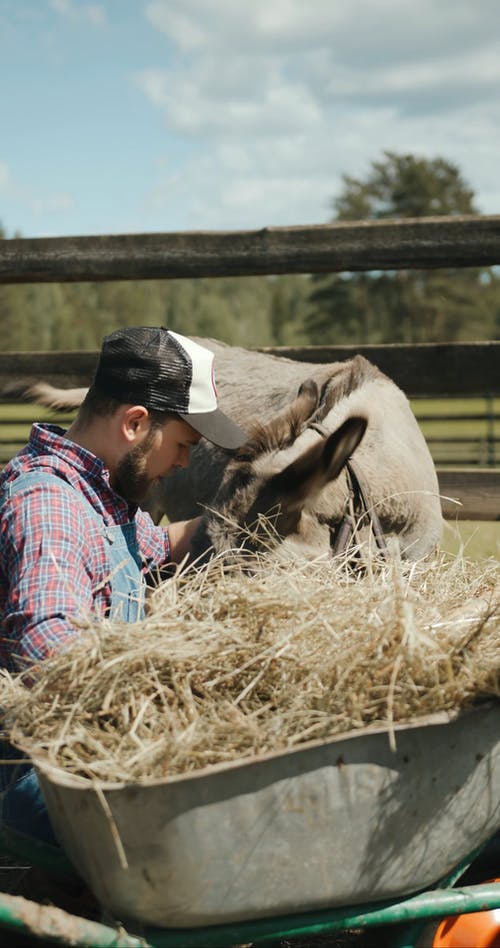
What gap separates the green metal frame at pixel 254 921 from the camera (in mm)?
1614

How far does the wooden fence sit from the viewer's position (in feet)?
15.2

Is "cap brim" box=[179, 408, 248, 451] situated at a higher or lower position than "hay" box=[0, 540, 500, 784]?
higher

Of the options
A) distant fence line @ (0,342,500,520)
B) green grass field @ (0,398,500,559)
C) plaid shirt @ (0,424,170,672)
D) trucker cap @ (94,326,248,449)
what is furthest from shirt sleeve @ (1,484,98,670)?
distant fence line @ (0,342,500,520)

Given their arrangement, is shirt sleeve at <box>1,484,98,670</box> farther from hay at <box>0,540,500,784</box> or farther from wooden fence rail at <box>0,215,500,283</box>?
wooden fence rail at <box>0,215,500,283</box>

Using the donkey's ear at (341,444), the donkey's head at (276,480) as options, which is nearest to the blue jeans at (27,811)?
the donkey's head at (276,480)

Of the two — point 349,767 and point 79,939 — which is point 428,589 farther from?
point 79,939

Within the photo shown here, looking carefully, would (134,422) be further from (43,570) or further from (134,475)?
(43,570)

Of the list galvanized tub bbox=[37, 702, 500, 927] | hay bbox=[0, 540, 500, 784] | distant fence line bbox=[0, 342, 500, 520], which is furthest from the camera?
distant fence line bbox=[0, 342, 500, 520]

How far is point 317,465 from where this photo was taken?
3166 mm

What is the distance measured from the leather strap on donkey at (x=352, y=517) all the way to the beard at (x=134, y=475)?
2.73 feet

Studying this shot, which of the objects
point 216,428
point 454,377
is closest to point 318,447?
point 216,428

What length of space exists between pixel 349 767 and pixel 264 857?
0.22 metres

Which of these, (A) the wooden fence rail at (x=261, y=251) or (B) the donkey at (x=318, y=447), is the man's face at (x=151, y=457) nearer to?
(B) the donkey at (x=318, y=447)

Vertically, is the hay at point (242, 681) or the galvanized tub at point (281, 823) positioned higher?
the hay at point (242, 681)
